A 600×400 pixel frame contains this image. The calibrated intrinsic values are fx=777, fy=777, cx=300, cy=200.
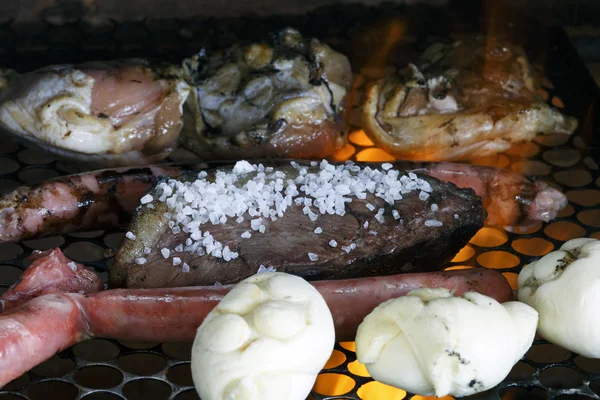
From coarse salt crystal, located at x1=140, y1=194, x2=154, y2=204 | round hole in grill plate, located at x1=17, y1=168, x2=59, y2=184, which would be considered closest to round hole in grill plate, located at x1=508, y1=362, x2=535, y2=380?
coarse salt crystal, located at x1=140, y1=194, x2=154, y2=204

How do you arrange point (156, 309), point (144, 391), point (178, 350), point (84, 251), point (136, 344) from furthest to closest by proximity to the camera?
point (84, 251)
point (144, 391)
point (136, 344)
point (178, 350)
point (156, 309)

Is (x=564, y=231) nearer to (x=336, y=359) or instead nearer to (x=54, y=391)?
(x=336, y=359)

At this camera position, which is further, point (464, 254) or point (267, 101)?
point (267, 101)

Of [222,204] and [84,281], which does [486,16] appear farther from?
[84,281]

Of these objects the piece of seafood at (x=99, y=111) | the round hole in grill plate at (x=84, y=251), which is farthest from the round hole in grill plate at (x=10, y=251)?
the piece of seafood at (x=99, y=111)

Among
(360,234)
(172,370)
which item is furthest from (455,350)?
(172,370)

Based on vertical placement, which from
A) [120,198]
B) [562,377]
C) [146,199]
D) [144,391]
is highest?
[146,199]

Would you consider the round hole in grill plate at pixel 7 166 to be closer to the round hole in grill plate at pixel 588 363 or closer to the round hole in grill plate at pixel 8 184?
the round hole in grill plate at pixel 8 184

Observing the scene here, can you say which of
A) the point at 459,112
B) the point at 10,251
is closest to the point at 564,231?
the point at 459,112
